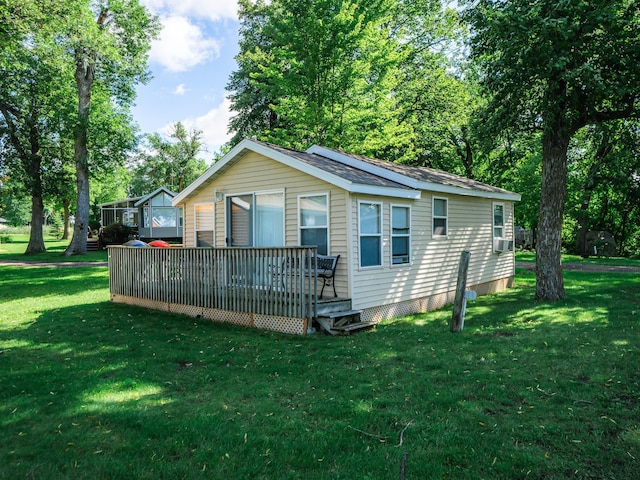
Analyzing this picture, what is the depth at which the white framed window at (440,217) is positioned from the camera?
32.5 feet

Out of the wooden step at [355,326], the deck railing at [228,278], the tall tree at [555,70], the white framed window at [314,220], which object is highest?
the tall tree at [555,70]

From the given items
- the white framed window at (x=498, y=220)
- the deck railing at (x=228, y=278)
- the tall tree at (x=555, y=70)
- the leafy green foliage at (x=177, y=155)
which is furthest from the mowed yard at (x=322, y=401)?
the leafy green foliage at (x=177, y=155)

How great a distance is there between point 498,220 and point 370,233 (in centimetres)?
632

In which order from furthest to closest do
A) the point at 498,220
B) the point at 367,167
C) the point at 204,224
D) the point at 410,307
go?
the point at 498,220 → the point at 204,224 → the point at 367,167 → the point at 410,307

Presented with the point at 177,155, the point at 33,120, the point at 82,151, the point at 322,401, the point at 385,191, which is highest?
the point at 177,155

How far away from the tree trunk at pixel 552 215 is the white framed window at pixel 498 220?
2632 mm

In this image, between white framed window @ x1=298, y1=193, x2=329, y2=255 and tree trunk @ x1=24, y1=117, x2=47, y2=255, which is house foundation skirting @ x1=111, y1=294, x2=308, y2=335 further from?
tree trunk @ x1=24, y1=117, x2=47, y2=255

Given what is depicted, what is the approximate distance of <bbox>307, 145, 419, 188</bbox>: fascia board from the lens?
8828mm

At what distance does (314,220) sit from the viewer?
27.2ft

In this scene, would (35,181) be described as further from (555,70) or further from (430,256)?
(555,70)

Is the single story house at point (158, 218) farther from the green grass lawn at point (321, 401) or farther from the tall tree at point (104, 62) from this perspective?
the green grass lawn at point (321, 401)

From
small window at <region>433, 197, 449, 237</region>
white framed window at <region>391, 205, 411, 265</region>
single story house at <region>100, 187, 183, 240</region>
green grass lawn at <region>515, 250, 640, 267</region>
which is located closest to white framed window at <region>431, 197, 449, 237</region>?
small window at <region>433, 197, 449, 237</region>

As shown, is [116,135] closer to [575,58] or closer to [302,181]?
[302,181]

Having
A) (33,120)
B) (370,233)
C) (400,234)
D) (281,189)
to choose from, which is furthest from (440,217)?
(33,120)
